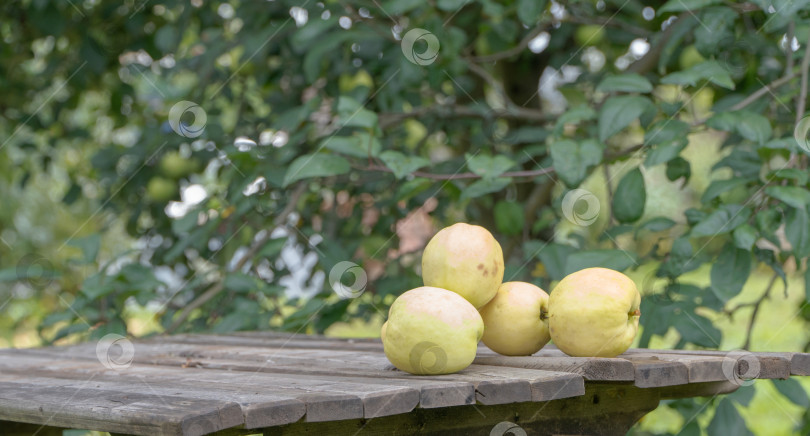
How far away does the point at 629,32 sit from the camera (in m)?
2.62

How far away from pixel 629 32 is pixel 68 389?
197 cm

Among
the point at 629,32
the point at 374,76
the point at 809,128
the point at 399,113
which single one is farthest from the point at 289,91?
the point at 809,128

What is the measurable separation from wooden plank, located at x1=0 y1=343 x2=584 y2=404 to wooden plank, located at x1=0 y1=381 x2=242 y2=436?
0.83ft

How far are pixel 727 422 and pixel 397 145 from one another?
142 cm

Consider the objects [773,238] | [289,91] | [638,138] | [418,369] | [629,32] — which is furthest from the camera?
[638,138]

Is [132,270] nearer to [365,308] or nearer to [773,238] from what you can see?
[365,308]

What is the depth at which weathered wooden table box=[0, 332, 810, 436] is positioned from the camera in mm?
905

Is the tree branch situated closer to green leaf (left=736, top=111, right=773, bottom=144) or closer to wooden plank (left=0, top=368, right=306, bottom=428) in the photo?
green leaf (left=736, top=111, right=773, bottom=144)

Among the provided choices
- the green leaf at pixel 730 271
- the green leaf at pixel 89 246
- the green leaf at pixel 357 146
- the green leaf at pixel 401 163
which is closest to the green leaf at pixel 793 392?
the green leaf at pixel 730 271

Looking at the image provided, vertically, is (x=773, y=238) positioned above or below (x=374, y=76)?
below

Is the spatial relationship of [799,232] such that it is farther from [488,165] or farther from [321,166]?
[321,166]

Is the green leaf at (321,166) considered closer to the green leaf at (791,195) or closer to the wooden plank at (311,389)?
the wooden plank at (311,389)

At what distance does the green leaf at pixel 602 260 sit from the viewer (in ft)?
5.35

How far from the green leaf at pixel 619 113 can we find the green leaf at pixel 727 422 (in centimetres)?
55
